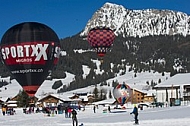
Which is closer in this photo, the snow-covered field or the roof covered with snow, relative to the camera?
the snow-covered field

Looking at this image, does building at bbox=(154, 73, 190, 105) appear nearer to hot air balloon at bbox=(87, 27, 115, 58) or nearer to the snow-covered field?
hot air balloon at bbox=(87, 27, 115, 58)

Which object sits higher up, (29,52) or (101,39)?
(101,39)

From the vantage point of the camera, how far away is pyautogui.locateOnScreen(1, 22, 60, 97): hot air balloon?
4559 cm

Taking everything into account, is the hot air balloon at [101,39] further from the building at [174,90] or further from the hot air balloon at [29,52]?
the building at [174,90]

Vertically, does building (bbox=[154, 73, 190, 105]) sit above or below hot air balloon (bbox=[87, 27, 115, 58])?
below

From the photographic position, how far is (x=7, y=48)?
153 feet

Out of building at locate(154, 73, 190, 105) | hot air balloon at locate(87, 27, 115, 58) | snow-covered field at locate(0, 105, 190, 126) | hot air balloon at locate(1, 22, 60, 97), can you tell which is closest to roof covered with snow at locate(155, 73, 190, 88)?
building at locate(154, 73, 190, 105)

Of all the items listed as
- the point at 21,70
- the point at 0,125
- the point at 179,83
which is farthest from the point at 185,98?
the point at 0,125

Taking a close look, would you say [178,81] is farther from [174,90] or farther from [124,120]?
[124,120]

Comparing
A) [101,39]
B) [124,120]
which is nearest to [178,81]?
[101,39]

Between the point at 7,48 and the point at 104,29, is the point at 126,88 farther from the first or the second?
the point at 7,48

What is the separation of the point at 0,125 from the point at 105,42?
1381 inches

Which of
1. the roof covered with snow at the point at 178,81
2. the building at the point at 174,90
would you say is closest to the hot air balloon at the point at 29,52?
the building at the point at 174,90

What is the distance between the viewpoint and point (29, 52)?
149 ft
